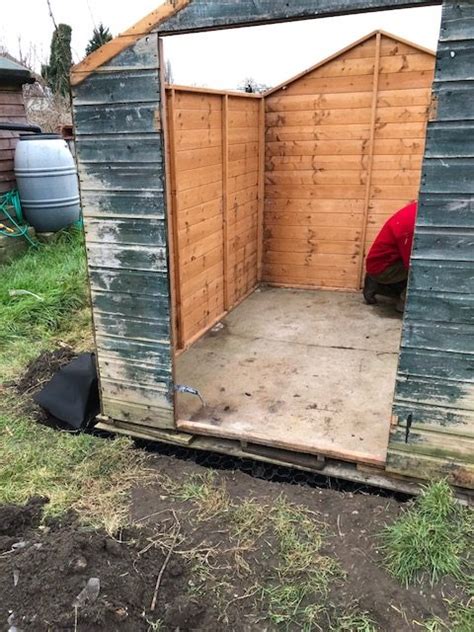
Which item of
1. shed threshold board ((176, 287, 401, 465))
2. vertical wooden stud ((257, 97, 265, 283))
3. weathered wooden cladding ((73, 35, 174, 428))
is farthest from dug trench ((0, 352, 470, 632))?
vertical wooden stud ((257, 97, 265, 283))

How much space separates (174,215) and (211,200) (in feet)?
2.54

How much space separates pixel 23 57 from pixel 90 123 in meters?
12.5

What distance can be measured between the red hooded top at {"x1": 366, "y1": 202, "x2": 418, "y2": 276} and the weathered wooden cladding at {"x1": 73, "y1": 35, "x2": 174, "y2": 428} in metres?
2.72

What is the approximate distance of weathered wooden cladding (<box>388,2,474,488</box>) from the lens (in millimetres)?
2211

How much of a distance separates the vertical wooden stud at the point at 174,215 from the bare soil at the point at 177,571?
180cm

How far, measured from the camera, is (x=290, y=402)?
368 cm

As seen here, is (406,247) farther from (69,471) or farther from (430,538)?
(69,471)

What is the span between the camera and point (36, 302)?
543 centimetres

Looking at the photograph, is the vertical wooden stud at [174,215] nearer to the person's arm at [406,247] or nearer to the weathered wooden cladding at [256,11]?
the weathered wooden cladding at [256,11]

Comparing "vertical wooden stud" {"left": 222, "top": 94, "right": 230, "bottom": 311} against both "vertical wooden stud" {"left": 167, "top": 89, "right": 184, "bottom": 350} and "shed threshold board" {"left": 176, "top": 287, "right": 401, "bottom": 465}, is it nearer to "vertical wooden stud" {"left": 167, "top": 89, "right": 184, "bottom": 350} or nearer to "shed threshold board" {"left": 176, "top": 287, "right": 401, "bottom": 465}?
"shed threshold board" {"left": 176, "top": 287, "right": 401, "bottom": 465}

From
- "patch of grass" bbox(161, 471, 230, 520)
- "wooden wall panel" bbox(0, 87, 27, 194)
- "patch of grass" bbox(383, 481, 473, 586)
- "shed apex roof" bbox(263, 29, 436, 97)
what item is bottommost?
"patch of grass" bbox(161, 471, 230, 520)

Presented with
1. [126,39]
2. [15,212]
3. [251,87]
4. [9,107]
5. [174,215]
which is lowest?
[15,212]

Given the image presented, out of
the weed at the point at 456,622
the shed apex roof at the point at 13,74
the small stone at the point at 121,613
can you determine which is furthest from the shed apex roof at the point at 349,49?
the small stone at the point at 121,613

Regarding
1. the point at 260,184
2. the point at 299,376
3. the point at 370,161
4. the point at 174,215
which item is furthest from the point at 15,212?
the point at 299,376
